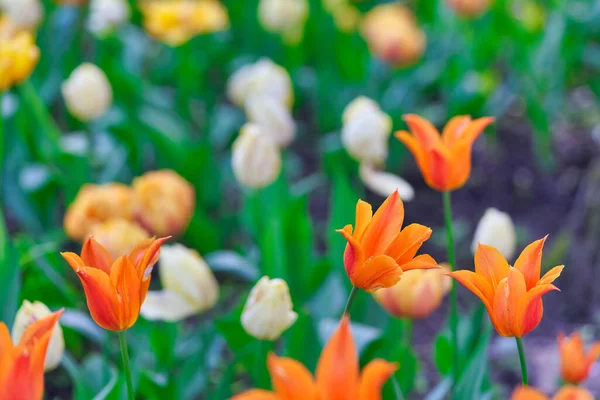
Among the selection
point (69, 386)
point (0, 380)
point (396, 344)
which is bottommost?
point (69, 386)

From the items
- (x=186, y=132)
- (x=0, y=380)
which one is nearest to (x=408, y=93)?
(x=186, y=132)

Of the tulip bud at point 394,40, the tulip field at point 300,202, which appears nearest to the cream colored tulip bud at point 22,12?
the tulip field at point 300,202

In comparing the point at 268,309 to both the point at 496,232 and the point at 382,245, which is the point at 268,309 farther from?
the point at 496,232

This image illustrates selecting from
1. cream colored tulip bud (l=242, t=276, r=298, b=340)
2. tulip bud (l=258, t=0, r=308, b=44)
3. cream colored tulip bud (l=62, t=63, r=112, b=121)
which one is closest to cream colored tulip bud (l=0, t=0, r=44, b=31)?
cream colored tulip bud (l=62, t=63, r=112, b=121)

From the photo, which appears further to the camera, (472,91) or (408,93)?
(408,93)

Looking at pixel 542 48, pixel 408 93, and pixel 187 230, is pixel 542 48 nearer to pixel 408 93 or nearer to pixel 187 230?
pixel 408 93

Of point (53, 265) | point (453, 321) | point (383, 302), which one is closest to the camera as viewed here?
point (453, 321)

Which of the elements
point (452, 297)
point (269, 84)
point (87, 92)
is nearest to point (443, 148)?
point (452, 297)
